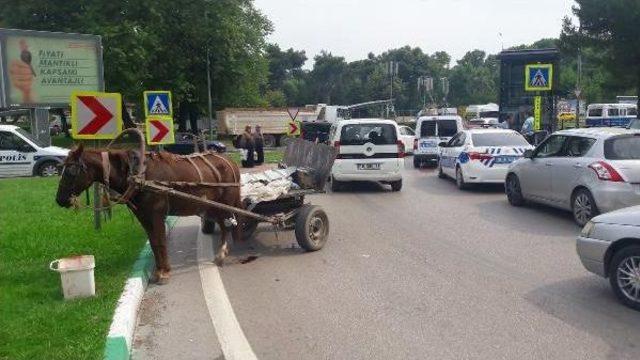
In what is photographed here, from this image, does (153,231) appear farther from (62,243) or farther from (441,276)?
(441,276)

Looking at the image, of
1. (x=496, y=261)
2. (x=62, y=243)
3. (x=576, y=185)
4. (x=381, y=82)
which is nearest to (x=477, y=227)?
(x=576, y=185)

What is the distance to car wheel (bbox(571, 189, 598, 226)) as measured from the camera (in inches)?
396

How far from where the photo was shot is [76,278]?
6.37m

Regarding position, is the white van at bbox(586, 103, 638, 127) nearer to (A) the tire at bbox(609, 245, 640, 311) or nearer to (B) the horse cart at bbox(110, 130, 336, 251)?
(B) the horse cart at bbox(110, 130, 336, 251)

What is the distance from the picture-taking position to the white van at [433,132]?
21.7 m

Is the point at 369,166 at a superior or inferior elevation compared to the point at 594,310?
superior

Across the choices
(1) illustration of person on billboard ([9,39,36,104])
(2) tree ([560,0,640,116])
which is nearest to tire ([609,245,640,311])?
(1) illustration of person on billboard ([9,39,36,104])

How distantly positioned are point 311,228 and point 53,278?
11.2ft

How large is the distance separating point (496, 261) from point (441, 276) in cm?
112

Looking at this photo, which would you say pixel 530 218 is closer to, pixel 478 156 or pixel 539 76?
pixel 478 156

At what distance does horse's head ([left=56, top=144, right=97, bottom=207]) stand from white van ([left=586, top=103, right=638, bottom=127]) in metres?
38.9

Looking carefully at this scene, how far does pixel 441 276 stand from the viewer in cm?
737

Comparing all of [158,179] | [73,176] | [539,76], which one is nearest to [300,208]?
[158,179]

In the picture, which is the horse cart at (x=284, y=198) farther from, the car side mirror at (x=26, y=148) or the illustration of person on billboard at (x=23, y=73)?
the illustration of person on billboard at (x=23, y=73)
